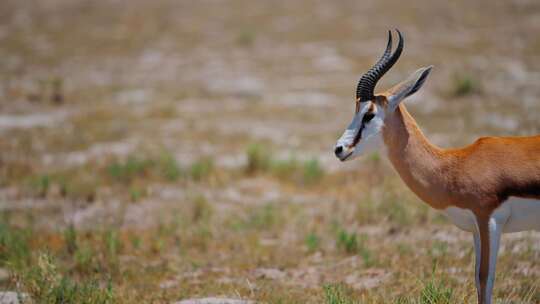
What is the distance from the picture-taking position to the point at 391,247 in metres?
6.56

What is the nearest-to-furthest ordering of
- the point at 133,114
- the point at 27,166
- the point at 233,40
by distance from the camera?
the point at 27,166 < the point at 133,114 < the point at 233,40

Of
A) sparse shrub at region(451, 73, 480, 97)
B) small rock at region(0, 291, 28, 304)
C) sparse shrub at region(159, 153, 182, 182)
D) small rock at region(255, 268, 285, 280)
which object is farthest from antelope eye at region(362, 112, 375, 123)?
sparse shrub at region(451, 73, 480, 97)

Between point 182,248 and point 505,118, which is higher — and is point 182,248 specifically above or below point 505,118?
below

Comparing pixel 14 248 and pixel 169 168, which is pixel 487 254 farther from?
pixel 169 168

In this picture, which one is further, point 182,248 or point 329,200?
point 329,200

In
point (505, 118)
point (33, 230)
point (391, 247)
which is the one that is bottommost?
point (33, 230)

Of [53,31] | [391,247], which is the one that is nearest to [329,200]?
[391,247]

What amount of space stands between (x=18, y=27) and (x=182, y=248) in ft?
56.2

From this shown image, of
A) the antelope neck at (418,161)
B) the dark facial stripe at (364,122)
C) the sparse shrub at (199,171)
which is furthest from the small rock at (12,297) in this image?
the sparse shrub at (199,171)

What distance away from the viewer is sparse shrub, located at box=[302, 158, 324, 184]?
31.1 ft

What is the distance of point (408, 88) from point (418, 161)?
1.81 ft

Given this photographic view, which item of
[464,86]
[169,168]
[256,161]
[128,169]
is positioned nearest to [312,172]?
[256,161]

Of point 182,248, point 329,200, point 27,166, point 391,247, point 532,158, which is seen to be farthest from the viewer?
point 27,166

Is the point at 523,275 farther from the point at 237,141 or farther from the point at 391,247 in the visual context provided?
the point at 237,141
